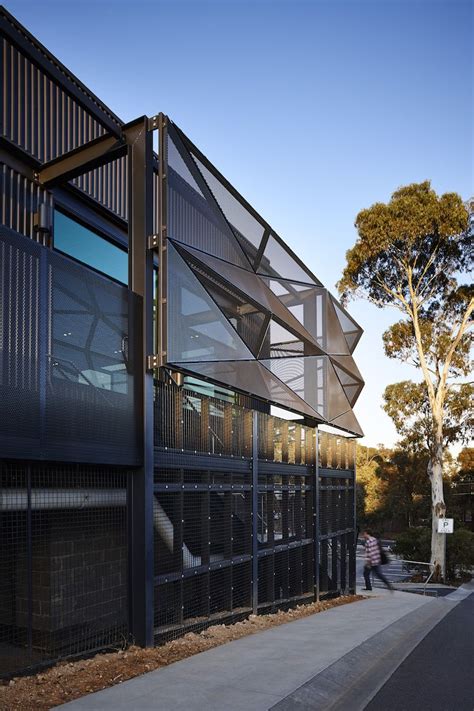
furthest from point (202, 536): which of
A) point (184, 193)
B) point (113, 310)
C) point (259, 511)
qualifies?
point (184, 193)

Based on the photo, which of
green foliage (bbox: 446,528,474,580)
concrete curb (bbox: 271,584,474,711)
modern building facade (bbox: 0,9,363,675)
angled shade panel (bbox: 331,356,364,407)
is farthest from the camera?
green foliage (bbox: 446,528,474,580)

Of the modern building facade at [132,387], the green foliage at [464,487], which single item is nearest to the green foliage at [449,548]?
the modern building facade at [132,387]

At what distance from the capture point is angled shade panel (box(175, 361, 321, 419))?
1084 cm

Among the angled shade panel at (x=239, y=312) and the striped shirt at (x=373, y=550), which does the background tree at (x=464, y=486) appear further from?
the angled shade panel at (x=239, y=312)

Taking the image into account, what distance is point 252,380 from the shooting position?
41.8 ft

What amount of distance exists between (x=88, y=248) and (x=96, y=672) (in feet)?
26.9

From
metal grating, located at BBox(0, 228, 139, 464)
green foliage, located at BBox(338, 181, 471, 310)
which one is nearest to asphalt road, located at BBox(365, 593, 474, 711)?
metal grating, located at BBox(0, 228, 139, 464)

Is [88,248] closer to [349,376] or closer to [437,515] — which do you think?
[349,376]

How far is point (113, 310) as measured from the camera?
360 inches

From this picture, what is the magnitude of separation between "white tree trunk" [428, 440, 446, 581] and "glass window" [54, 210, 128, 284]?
871 inches

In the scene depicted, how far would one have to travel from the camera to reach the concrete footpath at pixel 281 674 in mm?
6562

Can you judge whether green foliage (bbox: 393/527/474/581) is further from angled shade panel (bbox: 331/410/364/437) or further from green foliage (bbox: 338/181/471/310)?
angled shade panel (bbox: 331/410/364/437)

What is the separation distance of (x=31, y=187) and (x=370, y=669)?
8889 millimetres

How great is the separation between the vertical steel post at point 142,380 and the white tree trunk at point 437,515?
24496 mm
